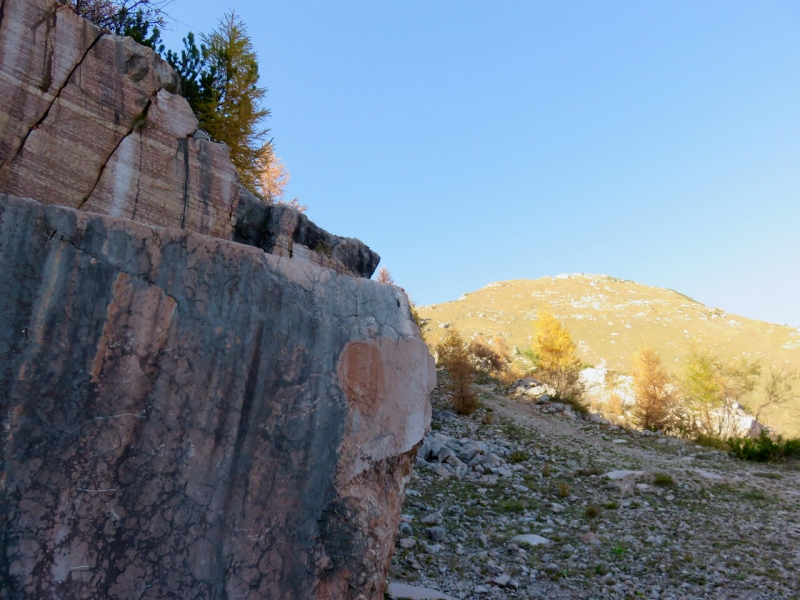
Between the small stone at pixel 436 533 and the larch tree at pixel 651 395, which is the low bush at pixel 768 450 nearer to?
the larch tree at pixel 651 395

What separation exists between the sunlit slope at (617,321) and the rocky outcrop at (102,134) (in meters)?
30.8

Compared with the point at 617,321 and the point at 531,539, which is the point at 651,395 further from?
Answer: the point at 617,321

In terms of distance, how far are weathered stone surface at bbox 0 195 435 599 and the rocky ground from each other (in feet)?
5.96

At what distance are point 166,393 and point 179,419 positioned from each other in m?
0.14

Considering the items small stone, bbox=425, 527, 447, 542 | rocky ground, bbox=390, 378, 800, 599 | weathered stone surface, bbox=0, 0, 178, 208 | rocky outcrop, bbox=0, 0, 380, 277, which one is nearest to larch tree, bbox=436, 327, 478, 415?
rocky ground, bbox=390, 378, 800, 599

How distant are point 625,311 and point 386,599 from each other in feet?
182

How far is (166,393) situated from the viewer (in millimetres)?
2496

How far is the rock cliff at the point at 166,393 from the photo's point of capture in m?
2.25

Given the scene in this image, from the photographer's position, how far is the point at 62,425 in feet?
7.48

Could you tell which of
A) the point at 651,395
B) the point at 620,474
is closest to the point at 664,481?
the point at 620,474

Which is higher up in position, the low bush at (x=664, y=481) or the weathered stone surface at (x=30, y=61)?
the weathered stone surface at (x=30, y=61)

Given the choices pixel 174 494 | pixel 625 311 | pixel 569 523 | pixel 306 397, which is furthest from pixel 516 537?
pixel 625 311

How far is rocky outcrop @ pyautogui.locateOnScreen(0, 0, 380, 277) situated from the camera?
335cm

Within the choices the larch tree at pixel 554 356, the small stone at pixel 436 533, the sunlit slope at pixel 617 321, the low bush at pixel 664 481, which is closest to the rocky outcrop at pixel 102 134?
the small stone at pixel 436 533
